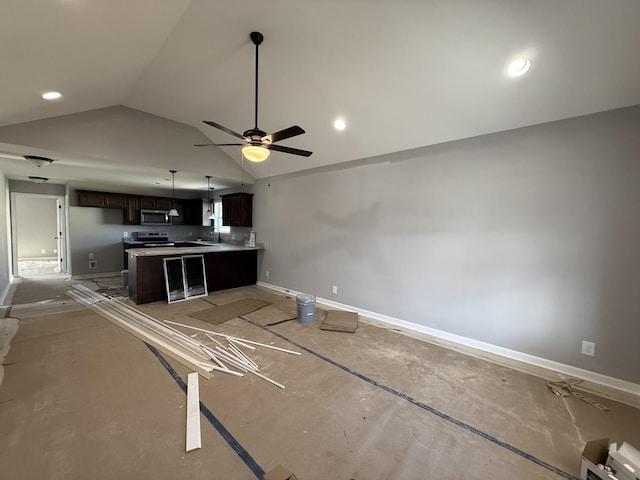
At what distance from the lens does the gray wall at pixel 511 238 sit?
246cm

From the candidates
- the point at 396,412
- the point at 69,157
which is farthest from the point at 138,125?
the point at 396,412

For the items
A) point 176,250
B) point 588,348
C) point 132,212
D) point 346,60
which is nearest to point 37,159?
point 176,250

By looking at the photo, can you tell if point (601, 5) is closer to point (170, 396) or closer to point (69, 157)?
point (170, 396)

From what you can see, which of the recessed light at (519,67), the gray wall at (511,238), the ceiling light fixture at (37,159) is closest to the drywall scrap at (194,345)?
the gray wall at (511,238)

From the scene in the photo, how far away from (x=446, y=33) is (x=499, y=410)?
3.12 metres

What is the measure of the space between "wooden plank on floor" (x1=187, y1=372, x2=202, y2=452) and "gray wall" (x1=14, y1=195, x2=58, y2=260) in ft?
35.3

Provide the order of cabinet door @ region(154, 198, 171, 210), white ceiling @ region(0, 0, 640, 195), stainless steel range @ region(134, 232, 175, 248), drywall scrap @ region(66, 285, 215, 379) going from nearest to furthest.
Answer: white ceiling @ region(0, 0, 640, 195), drywall scrap @ region(66, 285, 215, 379), stainless steel range @ region(134, 232, 175, 248), cabinet door @ region(154, 198, 171, 210)

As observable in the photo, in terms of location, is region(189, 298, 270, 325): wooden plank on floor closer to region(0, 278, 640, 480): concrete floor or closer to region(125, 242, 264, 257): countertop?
region(0, 278, 640, 480): concrete floor

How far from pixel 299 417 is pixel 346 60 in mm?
3300

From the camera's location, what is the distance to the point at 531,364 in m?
2.86

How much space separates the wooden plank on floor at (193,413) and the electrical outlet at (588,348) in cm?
348

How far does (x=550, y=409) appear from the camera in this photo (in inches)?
86.4

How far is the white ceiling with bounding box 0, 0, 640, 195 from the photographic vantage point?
196cm

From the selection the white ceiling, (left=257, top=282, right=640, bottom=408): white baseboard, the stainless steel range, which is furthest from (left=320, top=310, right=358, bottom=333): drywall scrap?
the stainless steel range
